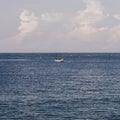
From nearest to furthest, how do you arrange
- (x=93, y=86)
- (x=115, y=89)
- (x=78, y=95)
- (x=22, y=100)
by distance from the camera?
(x=22, y=100)
(x=78, y=95)
(x=115, y=89)
(x=93, y=86)

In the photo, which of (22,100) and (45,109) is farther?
(22,100)

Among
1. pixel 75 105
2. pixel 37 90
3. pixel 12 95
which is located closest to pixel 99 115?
pixel 75 105

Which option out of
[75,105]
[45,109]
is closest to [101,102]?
[75,105]

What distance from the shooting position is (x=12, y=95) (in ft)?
356

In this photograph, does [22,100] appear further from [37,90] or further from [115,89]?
[115,89]

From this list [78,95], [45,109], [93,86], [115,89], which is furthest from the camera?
[93,86]

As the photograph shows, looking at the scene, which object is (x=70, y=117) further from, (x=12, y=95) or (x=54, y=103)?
(x=12, y=95)

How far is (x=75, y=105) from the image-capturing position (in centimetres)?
9188

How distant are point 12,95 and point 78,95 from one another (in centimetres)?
1604

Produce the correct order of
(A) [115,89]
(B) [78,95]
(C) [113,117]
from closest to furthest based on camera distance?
1. (C) [113,117]
2. (B) [78,95]
3. (A) [115,89]

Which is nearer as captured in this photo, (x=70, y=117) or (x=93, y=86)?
(x=70, y=117)

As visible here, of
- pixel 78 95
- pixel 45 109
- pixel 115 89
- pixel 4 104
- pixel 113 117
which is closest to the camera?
pixel 113 117

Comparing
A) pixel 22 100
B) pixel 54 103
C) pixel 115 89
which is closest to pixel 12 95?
pixel 22 100

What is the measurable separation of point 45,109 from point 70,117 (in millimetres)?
8665
